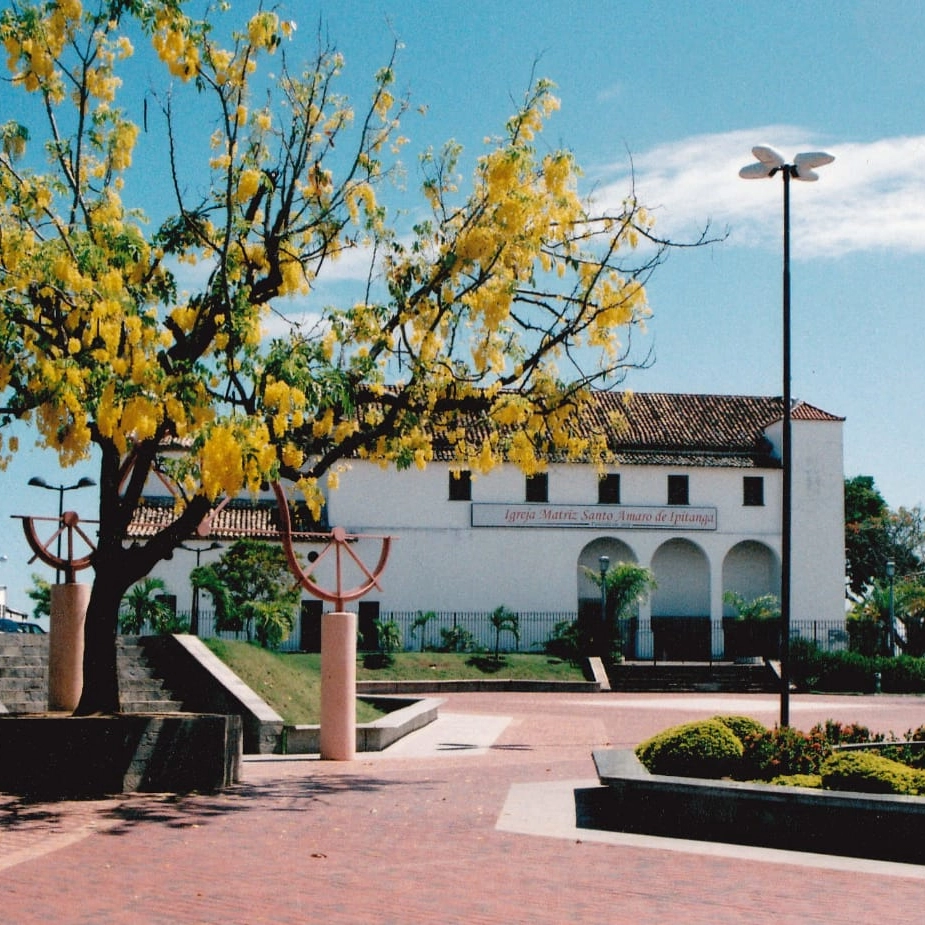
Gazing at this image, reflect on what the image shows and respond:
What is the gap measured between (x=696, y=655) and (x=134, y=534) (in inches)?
855

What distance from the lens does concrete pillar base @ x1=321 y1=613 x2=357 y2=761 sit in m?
17.4

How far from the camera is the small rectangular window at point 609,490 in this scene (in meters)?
48.7

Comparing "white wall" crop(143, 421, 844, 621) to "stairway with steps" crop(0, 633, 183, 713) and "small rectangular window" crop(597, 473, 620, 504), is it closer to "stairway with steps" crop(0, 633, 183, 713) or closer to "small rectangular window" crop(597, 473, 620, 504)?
"small rectangular window" crop(597, 473, 620, 504)

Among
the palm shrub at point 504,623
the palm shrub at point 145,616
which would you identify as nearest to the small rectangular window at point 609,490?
the palm shrub at point 504,623

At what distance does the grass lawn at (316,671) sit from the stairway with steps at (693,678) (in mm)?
1604

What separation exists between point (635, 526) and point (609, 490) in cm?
175

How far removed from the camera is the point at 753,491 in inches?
1956

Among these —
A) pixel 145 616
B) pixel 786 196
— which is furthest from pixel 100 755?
pixel 145 616

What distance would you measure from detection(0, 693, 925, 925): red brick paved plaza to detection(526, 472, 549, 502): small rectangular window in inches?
1297

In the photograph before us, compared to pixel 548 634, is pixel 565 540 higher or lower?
higher

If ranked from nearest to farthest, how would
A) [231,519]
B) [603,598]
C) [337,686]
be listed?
[337,686] → [603,598] → [231,519]

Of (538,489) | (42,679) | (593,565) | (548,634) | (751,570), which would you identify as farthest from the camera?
(751,570)

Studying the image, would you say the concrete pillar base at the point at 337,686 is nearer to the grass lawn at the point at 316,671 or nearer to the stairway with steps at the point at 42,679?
the grass lawn at the point at 316,671

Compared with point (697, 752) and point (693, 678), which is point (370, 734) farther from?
point (693, 678)
